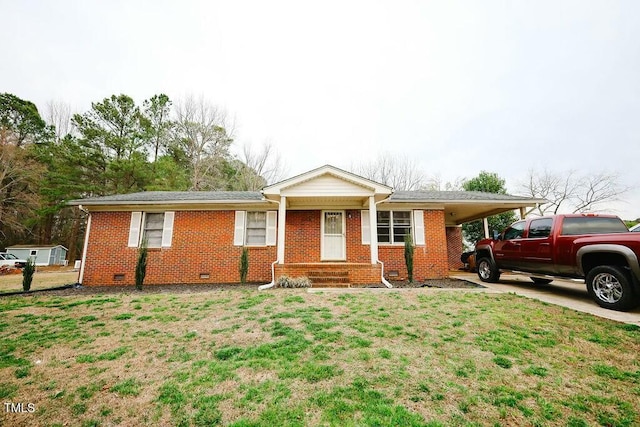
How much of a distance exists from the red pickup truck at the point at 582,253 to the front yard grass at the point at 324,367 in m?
1.13

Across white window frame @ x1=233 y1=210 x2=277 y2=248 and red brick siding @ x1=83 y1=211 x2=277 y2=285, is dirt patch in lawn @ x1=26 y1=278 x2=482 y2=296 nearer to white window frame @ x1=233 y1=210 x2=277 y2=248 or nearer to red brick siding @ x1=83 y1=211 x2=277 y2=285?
red brick siding @ x1=83 y1=211 x2=277 y2=285

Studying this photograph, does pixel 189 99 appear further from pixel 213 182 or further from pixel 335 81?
pixel 335 81

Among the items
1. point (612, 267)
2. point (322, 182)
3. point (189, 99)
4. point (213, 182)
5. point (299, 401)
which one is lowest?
point (299, 401)

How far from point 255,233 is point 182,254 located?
9.22 feet

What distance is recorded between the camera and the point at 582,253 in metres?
5.37

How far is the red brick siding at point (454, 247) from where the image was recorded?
13.6 meters

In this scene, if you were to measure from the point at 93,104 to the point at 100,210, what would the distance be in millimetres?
16851

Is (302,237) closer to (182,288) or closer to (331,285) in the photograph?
(331,285)

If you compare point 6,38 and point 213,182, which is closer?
point 6,38

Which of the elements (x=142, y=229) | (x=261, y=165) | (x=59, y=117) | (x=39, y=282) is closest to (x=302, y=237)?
(x=142, y=229)

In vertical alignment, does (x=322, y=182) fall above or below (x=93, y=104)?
below

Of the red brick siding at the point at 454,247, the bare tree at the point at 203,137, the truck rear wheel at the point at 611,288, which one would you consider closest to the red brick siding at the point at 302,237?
the truck rear wheel at the point at 611,288

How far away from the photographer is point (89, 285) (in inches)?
363

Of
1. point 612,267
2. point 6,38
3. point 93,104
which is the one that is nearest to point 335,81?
point 612,267
